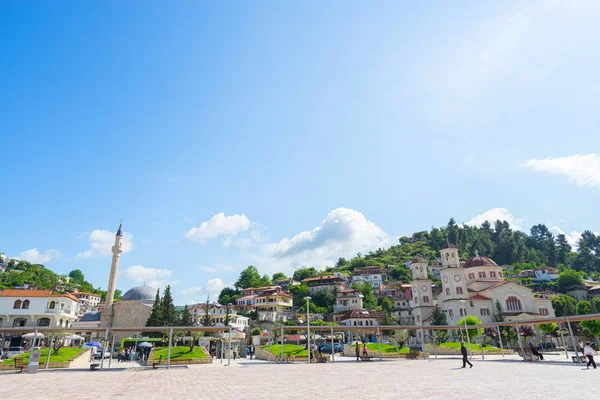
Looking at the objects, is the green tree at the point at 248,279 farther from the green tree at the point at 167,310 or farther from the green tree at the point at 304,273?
the green tree at the point at 167,310

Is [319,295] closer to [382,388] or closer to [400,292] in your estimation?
[400,292]

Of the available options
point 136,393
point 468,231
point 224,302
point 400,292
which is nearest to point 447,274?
point 400,292

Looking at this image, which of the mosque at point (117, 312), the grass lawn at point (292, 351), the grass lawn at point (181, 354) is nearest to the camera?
the grass lawn at point (181, 354)

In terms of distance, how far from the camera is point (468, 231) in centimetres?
13788

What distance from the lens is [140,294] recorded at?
213 feet

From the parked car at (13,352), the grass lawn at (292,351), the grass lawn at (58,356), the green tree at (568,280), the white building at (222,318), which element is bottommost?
the parked car at (13,352)

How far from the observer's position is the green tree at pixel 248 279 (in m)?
104

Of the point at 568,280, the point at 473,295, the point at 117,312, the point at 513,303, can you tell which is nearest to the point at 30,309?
the point at 117,312

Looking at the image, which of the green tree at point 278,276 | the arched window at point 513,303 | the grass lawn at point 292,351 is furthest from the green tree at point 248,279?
the grass lawn at point 292,351

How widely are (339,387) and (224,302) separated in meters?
86.5

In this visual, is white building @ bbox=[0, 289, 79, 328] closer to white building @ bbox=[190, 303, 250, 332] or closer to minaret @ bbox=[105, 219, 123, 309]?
minaret @ bbox=[105, 219, 123, 309]

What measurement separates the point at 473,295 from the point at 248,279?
67.8 meters

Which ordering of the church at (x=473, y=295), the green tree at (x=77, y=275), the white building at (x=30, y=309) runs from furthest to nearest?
1. the green tree at (x=77, y=275)
2. the church at (x=473, y=295)
3. the white building at (x=30, y=309)

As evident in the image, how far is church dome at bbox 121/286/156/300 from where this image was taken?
64.6 m
